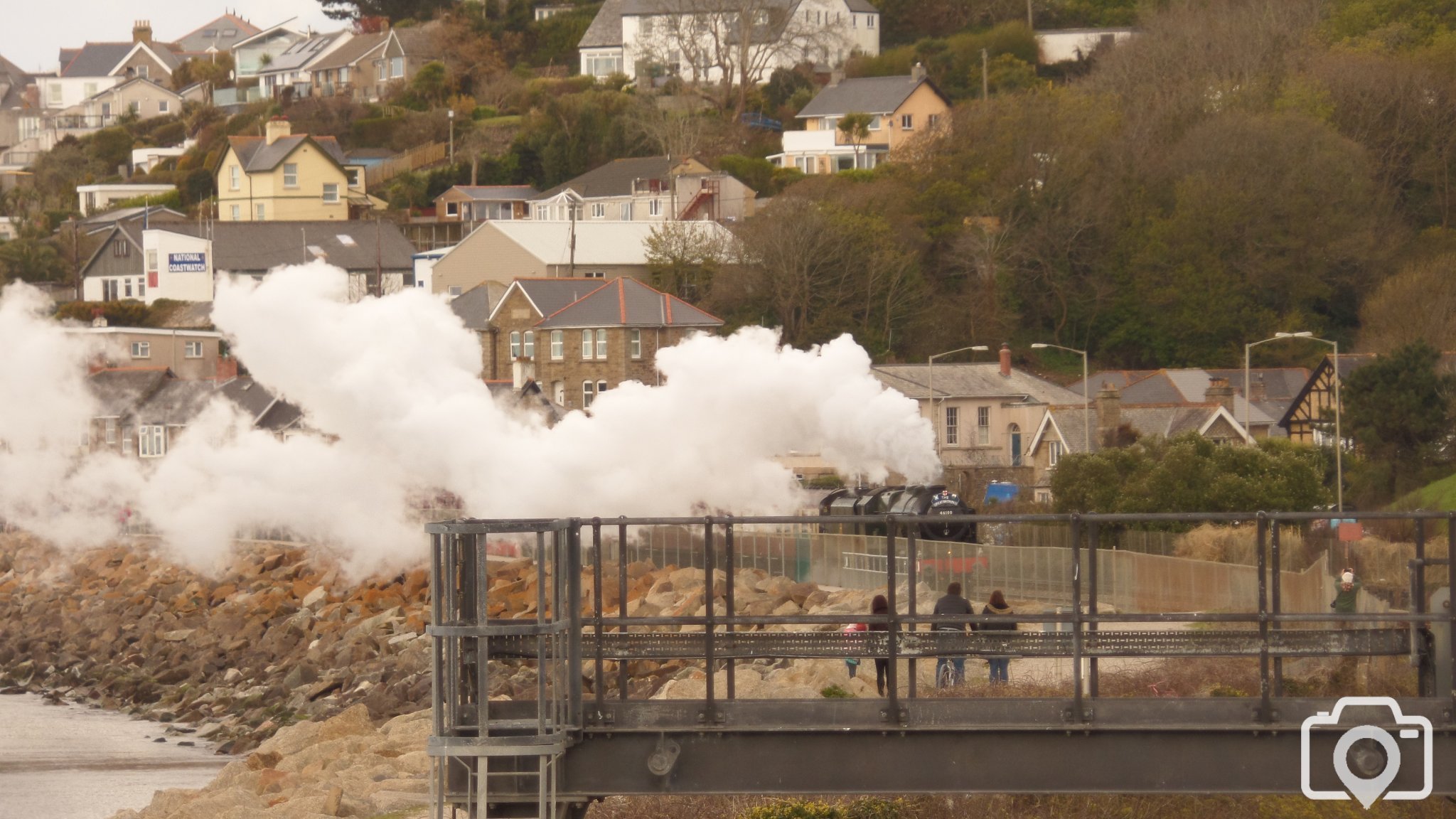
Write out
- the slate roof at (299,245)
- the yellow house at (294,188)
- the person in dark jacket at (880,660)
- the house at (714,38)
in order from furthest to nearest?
the house at (714,38), the yellow house at (294,188), the slate roof at (299,245), the person in dark jacket at (880,660)

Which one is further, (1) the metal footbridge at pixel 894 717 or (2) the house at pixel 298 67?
(2) the house at pixel 298 67

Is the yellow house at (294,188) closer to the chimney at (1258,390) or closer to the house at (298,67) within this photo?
the house at (298,67)

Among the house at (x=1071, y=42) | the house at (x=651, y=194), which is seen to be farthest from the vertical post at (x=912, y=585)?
the house at (x=1071, y=42)

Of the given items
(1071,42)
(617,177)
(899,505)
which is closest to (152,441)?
(899,505)

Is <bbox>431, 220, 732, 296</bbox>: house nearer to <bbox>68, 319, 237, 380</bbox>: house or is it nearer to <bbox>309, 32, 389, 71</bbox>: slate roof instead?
<bbox>68, 319, 237, 380</bbox>: house

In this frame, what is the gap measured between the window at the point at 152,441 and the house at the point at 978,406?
29.6 m

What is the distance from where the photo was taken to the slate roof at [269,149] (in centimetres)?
13288

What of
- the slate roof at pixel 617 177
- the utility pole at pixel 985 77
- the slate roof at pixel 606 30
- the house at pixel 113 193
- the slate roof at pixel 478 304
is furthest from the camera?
the slate roof at pixel 606 30

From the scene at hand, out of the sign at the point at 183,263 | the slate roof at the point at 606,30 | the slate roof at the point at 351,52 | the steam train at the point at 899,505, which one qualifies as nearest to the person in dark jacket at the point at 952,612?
the steam train at the point at 899,505

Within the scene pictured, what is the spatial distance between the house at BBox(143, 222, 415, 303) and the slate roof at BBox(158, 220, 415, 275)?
4 cm

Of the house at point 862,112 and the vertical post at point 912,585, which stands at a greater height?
the house at point 862,112

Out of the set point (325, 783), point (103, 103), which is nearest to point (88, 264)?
point (103, 103)
